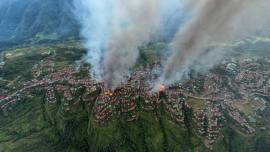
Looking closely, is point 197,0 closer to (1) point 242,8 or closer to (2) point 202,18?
(2) point 202,18

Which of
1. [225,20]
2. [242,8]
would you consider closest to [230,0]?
[242,8]

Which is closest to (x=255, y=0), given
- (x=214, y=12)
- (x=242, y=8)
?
(x=242, y=8)

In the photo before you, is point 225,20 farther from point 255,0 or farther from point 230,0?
point 255,0

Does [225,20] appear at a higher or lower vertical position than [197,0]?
lower

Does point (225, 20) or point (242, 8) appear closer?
point (242, 8)

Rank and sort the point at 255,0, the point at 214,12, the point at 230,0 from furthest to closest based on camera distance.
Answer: the point at 214,12 → the point at 230,0 → the point at 255,0

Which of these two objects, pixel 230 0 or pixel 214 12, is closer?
pixel 230 0

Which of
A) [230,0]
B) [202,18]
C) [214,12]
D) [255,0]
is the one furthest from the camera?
[202,18]

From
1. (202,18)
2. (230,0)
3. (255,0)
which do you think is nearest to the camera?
(255,0)

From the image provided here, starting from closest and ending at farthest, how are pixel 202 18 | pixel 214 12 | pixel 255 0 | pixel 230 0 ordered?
pixel 255 0 → pixel 230 0 → pixel 214 12 → pixel 202 18
